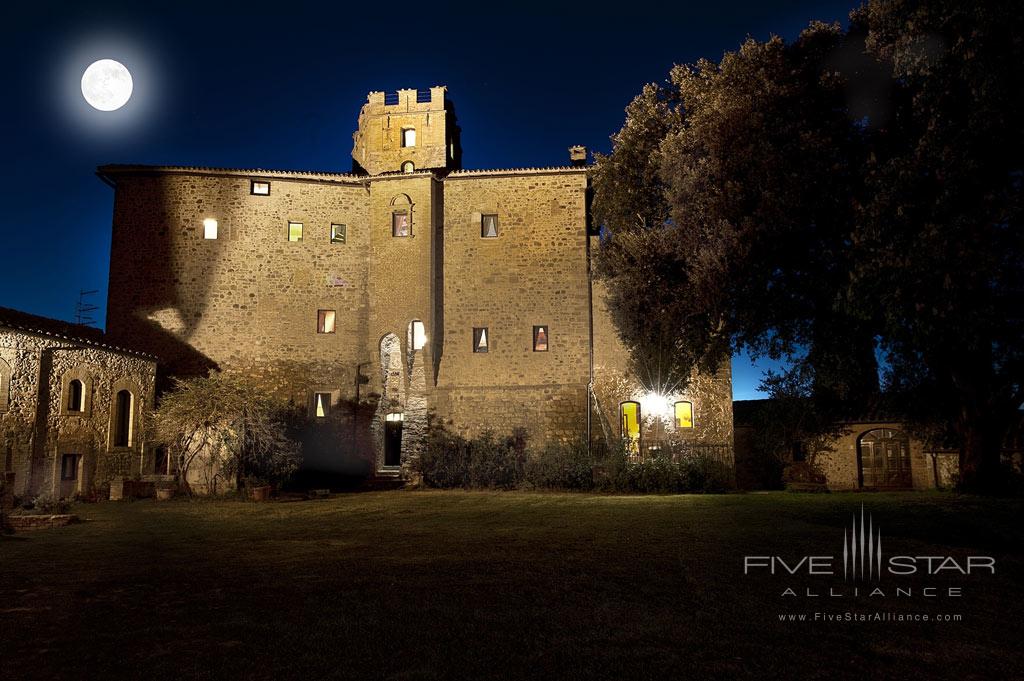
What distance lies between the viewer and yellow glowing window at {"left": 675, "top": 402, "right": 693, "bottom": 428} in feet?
71.9

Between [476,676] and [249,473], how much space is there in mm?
15397

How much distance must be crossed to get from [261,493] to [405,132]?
18062 millimetres

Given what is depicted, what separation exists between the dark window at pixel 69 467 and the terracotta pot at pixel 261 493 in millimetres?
4335

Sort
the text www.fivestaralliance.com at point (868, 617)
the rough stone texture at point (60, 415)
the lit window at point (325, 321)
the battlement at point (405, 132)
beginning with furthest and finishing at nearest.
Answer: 1. the battlement at point (405, 132)
2. the lit window at point (325, 321)
3. the rough stone texture at point (60, 415)
4. the text www.fivestaralliance.com at point (868, 617)

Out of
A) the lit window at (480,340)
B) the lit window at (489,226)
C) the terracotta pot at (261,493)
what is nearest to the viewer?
the terracotta pot at (261,493)

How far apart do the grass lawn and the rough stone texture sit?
20.3 ft

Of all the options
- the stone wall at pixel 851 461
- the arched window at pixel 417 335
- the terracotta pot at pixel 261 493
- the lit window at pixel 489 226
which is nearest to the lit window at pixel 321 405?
the arched window at pixel 417 335

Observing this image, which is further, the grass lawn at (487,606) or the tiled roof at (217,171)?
the tiled roof at (217,171)

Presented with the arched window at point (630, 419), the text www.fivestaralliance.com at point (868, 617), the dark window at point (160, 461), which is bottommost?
the text www.fivestaralliance.com at point (868, 617)

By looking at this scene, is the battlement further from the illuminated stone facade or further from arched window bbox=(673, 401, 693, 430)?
arched window bbox=(673, 401, 693, 430)

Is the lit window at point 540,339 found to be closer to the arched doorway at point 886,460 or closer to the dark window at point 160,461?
the dark window at point 160,461

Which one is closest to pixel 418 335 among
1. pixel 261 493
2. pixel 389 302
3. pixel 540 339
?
pixel 389 302

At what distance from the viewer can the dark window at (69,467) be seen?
16203mm

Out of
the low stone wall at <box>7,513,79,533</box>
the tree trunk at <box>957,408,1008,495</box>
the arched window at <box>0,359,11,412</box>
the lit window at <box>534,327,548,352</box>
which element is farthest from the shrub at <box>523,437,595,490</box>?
the arched window at <box>0,359,11,412</box>
